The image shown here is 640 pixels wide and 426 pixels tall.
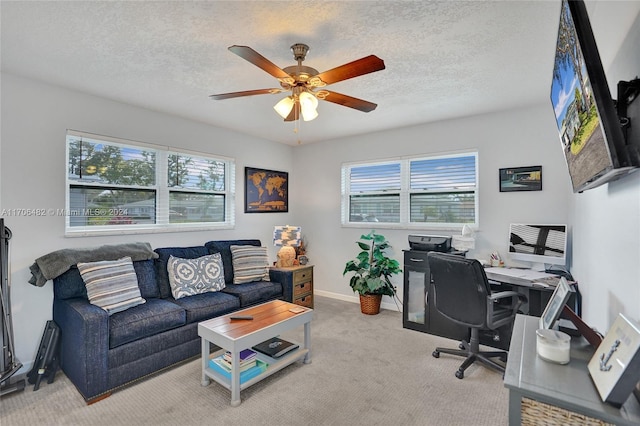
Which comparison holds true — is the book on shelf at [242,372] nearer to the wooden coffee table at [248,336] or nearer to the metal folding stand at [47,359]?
the wooden coffee table at [248,336]

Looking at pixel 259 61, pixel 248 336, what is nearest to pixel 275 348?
pixel 248 336

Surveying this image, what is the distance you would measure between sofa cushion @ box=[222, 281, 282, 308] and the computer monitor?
2.62 meters

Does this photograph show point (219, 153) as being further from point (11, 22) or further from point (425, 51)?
point (425, 51)

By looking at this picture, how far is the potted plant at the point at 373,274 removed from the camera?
4.07 metres

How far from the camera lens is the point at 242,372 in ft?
7.68

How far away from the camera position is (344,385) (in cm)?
243

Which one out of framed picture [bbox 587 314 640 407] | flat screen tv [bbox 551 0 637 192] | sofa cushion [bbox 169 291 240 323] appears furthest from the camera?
sofa cushion [bbox 169 291 240 323]

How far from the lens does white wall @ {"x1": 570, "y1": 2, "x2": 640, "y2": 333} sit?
1.24 m

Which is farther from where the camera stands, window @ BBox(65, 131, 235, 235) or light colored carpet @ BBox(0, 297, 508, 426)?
window @ BBox(65, 131, 235, 235)

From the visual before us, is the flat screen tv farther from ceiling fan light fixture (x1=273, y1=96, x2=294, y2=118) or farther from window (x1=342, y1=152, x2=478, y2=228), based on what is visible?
window (x1=342, y1=152, x2=478, y2=228)

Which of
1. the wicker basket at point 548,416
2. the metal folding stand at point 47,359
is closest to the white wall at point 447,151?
the wicker basket at point 548,416

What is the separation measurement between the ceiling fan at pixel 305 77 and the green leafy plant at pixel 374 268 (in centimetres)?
232

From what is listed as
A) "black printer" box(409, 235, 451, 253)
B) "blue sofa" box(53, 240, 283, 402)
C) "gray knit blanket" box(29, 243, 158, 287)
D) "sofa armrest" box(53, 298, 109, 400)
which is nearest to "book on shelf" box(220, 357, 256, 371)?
"blue sofa" box(53, 240, 283, 402)

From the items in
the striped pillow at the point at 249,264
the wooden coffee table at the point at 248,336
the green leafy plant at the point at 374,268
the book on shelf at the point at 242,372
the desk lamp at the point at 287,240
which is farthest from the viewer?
the desk lamp at the point at 287,240
